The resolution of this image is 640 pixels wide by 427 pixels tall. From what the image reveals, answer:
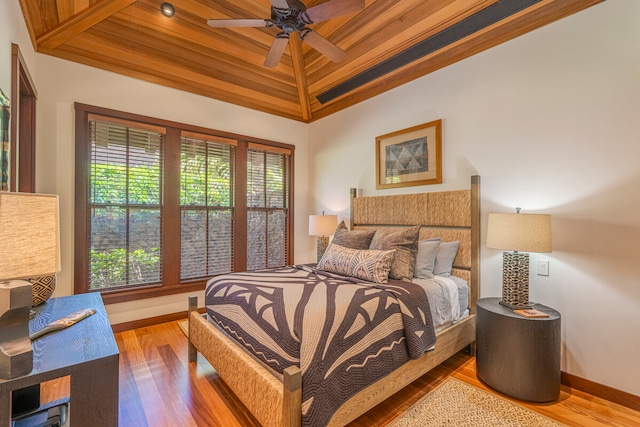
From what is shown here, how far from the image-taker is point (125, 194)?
327 cm

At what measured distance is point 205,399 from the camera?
2008 mm

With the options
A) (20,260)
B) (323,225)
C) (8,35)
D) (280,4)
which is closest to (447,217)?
(323,225)

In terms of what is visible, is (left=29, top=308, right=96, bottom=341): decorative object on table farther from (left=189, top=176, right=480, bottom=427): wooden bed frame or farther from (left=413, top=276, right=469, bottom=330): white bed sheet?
(left=413, top=276, right=469, bottom=330): white bed sheet

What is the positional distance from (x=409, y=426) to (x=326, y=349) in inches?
32.1

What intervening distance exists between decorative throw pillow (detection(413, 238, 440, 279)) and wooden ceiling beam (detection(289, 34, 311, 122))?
2.89m

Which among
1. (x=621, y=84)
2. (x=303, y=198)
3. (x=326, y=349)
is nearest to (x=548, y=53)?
(x=621, y=84)

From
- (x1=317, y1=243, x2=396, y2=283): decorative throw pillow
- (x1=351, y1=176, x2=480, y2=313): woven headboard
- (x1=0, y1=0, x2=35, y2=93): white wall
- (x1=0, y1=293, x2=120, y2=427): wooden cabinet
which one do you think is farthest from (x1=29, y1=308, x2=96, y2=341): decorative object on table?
(x1=351, y1=176, x2=480, y2=313): woven headboard

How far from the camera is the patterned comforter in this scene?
1.44m

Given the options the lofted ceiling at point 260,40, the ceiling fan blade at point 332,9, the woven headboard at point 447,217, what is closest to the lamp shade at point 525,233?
the woven headboard at point 447,217

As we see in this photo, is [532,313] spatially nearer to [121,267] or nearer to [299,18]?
[299,18]

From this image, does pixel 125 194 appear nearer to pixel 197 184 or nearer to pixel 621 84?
pixel 197 184

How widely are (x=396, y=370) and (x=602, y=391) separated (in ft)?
5.18

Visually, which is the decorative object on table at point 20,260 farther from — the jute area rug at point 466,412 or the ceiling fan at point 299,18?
the ceiling fan at point 299,18

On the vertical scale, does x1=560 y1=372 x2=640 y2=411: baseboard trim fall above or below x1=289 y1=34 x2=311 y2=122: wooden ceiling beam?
below
